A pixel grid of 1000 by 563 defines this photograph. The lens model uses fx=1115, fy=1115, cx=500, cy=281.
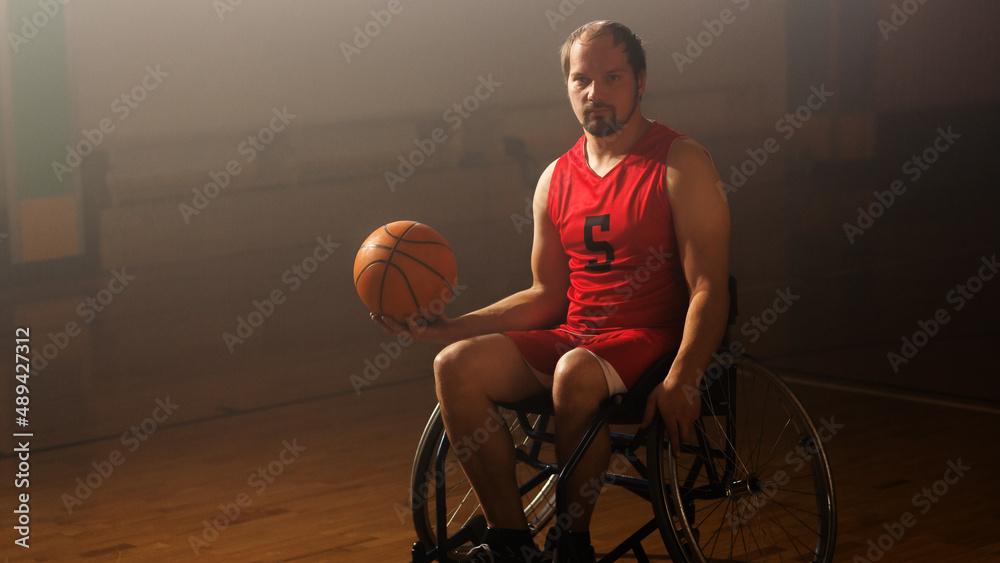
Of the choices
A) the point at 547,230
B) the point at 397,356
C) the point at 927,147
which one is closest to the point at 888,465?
the point at 547,230

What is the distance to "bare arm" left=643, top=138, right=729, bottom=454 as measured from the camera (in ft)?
6.29

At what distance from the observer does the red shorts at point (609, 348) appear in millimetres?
1944

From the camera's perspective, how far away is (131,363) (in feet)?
13.1

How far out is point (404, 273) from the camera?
6.76ft
